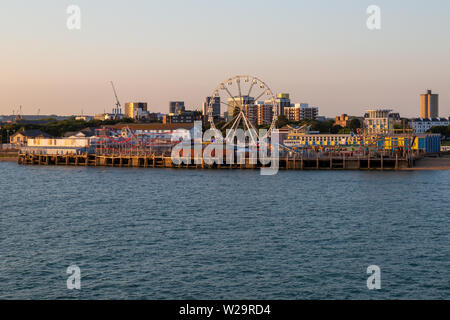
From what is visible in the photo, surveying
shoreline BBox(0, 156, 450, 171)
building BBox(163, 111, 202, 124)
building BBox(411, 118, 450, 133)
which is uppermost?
building BBox(163, 111, 202, 124)

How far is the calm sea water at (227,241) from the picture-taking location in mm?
20156


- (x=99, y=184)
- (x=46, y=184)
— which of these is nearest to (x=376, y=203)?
(x=99, y=184)

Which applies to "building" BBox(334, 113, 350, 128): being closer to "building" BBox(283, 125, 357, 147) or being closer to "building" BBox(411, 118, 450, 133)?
"building" BBox(411, 118, 450, 133)

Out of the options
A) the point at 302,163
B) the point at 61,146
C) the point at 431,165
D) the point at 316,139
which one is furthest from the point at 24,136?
the point at 431,165

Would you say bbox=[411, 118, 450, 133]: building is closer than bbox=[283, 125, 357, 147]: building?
No

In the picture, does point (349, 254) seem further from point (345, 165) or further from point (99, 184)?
point (345, 165)

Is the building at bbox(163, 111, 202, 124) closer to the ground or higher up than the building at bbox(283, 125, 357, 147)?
higher up

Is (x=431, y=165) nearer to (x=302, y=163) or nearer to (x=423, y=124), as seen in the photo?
(x=302, y=163)

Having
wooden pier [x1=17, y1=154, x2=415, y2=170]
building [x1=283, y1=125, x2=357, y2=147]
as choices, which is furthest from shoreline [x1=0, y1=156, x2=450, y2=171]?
building [x1=283, y1=125, x2=357, y2=147]

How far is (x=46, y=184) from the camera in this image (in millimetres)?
60438

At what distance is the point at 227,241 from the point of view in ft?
91.2

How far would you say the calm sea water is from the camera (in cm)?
2016

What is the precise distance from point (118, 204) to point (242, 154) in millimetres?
35321
